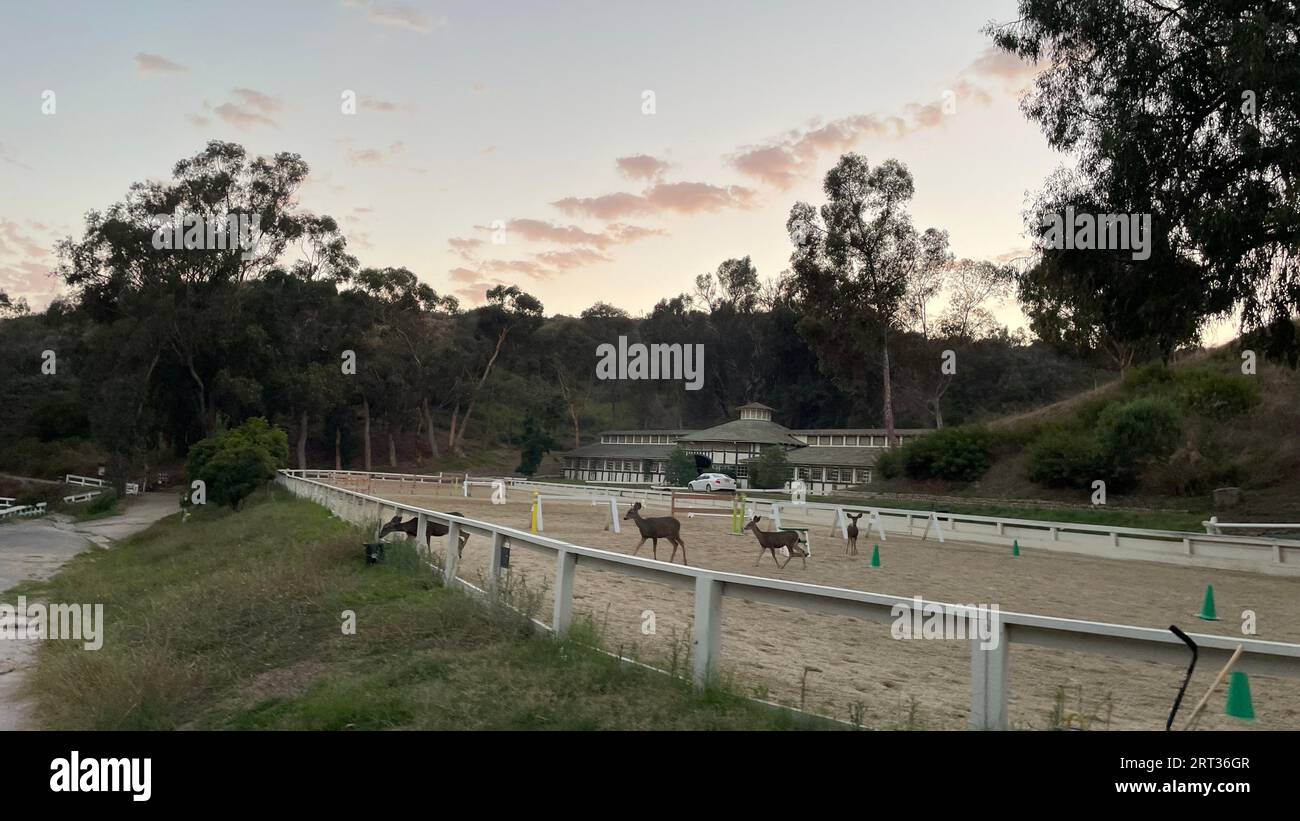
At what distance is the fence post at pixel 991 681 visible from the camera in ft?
15.4

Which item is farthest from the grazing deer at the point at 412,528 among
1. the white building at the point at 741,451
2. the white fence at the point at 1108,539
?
the white building at the point at 741,451

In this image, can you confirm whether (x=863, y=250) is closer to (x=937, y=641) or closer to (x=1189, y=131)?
(x=1189, y=131)

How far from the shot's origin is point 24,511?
50.9m

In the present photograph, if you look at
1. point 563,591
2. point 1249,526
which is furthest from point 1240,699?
point 1249,526

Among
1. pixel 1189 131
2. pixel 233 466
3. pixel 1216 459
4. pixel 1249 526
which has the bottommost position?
pixel 1249 526

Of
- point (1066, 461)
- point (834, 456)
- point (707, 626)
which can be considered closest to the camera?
point (707, 626)

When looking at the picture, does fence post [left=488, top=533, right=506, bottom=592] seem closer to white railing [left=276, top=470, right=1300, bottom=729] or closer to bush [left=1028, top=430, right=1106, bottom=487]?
white railing [left=276, top=470, right=1300, bottom=729]

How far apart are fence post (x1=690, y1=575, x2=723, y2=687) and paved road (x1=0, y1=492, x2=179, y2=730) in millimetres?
6467

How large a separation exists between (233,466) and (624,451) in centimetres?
4253

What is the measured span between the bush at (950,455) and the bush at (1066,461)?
10.4 ft

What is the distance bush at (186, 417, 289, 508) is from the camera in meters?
36.2

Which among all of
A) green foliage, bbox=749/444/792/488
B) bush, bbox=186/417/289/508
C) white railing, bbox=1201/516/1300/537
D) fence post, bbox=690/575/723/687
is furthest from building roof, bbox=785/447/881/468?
fence post, bbox=690/575/723/687
